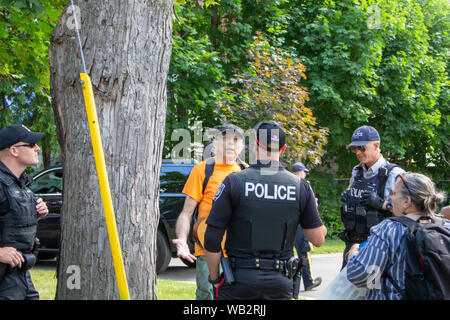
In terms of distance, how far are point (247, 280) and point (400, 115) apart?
14961 mm

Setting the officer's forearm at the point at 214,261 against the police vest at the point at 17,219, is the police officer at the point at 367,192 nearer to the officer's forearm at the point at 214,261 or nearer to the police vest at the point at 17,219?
the officer's forearm at the point at 214,261

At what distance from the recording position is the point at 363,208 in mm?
4777

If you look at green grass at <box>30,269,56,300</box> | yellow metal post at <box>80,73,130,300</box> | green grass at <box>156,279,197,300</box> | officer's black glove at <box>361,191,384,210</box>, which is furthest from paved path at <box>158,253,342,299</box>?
yellow metal post at <box>80,73,130,300</box>

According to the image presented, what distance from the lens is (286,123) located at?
11023 mm

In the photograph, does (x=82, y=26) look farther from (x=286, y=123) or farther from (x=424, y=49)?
(x=424, y=49)

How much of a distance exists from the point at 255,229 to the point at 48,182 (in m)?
7.25

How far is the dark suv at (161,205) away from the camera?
9.20 meters

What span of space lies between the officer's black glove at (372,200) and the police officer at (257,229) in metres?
1.34

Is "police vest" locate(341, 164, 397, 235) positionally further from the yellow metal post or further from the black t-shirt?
the yellow metal post

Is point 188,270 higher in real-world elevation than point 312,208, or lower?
lower

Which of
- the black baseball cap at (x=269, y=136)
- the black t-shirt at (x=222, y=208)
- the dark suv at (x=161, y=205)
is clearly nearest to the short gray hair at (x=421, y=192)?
the black t-shirt at (x=222, y=208)
